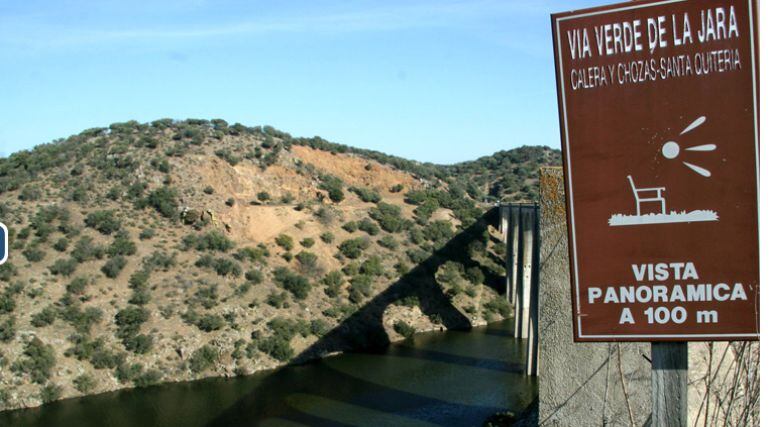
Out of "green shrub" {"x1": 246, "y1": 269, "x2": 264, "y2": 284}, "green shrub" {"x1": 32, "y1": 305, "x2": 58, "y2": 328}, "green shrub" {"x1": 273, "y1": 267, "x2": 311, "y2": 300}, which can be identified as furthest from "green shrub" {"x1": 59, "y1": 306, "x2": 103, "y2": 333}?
"green shrub" {"x1": 273, "y1": 267, "x2": 311, "y2": 300}

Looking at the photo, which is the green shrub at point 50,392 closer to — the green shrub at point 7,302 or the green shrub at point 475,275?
the green shrub at point 7,302

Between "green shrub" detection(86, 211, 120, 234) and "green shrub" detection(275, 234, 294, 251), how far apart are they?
859 centimetres

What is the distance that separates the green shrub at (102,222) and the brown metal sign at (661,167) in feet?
127

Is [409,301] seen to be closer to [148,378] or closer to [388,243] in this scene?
[388,243]

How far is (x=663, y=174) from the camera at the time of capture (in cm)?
396

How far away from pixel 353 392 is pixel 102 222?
18008 millimetres

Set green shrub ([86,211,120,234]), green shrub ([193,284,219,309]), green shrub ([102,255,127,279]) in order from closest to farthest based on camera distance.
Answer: green shrub ([193,284,219,309]) < green shrub ([102,255,127,279]) < green shrub ([86,211,120,234])

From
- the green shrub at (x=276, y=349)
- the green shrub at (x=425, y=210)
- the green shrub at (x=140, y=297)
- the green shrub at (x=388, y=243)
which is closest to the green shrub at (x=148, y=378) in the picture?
the green shrub at (x=140, y=297)

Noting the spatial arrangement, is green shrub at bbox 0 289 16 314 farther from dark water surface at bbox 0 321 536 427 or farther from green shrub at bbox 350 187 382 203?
green shrub at bbox 350 187 382 203

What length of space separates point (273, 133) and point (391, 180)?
9816mm

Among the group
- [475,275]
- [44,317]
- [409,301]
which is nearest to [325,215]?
[409,301]

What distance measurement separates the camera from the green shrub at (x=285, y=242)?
43.6 m

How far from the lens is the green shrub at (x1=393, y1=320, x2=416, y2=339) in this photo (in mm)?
39688

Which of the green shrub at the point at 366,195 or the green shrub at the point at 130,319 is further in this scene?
the green shrub at the point at 366,195
